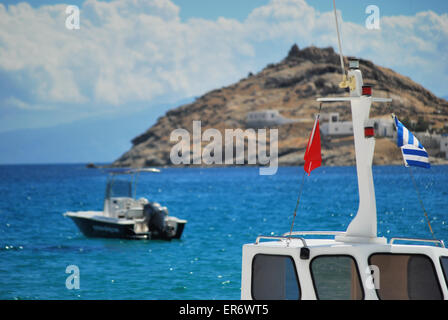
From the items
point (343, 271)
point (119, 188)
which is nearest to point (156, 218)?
point (119, 188)

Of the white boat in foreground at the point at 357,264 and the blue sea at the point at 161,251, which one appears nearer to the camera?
the white boat in foreground at the point at 357,264

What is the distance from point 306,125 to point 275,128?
964 centimetres

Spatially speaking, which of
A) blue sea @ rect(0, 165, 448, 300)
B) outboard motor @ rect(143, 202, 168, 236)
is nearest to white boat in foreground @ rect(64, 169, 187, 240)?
outboard motor @ rect(143, 202, 168, 236)

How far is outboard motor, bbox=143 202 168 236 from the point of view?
30250 millimetres

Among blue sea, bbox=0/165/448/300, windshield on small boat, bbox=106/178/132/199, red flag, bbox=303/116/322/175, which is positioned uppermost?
red flag, bbox=303/116/322/175

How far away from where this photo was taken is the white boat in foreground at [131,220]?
3042 cm

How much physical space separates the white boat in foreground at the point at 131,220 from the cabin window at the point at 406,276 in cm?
2297

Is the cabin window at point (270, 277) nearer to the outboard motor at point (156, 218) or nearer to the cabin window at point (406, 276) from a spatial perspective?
the cabin window at point (406, 276)

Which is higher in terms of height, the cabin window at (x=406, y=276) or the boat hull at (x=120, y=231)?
the cabin window at (x=406, y=276)

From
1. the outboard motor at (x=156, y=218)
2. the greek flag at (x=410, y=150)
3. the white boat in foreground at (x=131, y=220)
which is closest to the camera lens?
the greek flag at (x=410, y=150)

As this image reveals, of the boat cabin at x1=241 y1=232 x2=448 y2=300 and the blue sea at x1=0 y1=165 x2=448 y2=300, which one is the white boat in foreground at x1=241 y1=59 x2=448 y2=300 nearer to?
the boat cabin at x1=241 y1=232 x2=448 y2=300

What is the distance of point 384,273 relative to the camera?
24.7ft

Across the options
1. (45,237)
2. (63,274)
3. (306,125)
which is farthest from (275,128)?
(63,274)

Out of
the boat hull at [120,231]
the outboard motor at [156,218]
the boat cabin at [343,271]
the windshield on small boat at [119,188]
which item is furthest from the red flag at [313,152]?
the windshield on small boat at [119,188]
